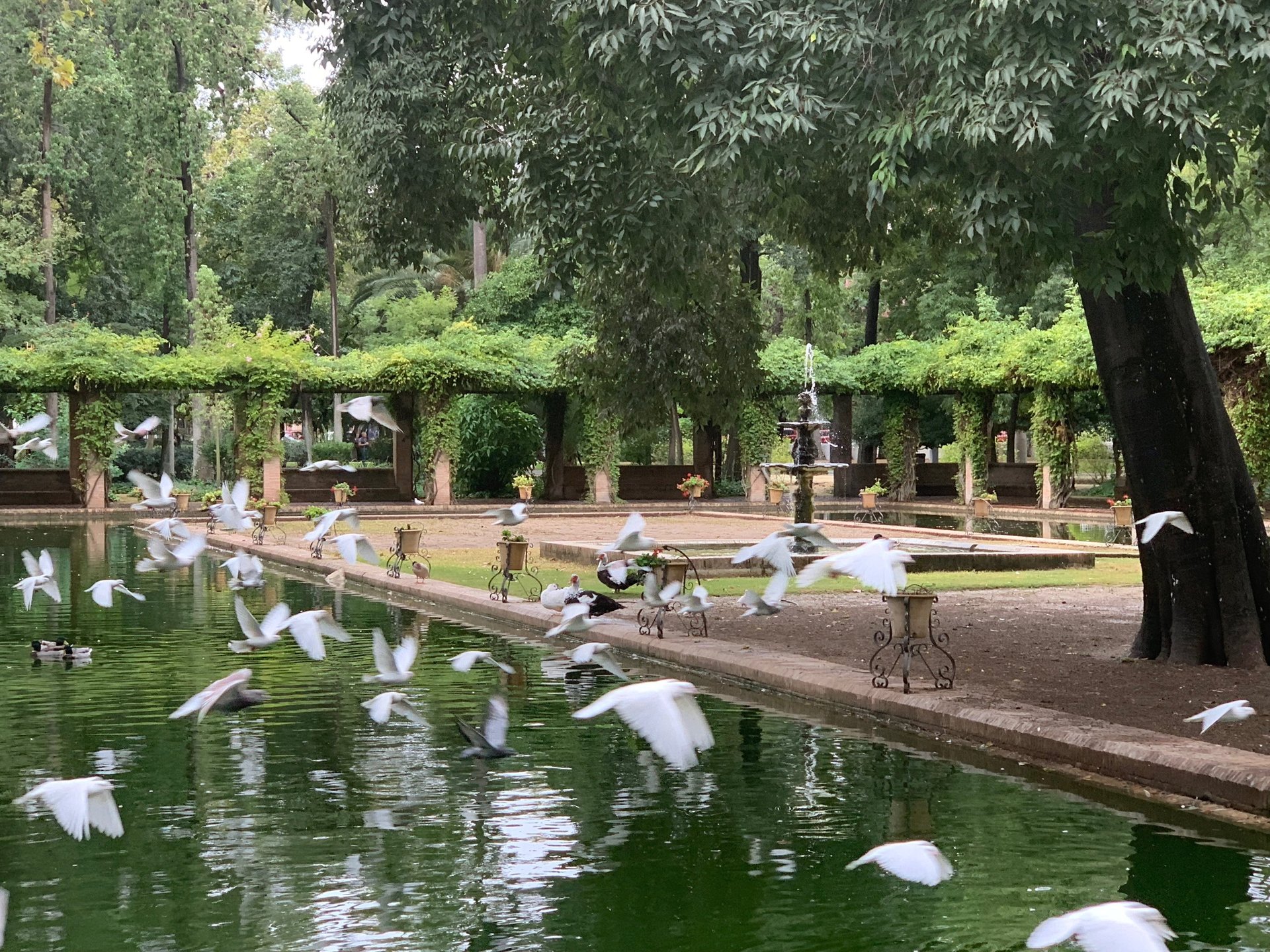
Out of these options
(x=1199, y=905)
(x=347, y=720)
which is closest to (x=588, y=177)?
(x=347, y=720)

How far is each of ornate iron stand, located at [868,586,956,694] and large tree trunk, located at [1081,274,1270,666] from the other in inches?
73.0

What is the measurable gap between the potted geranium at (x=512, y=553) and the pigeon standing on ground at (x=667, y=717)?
36.9 feet

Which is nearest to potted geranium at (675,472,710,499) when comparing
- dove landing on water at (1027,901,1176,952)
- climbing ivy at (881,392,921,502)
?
climbing ivy at (881,392,921,502)

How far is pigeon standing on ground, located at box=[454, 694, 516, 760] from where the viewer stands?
27.1ft

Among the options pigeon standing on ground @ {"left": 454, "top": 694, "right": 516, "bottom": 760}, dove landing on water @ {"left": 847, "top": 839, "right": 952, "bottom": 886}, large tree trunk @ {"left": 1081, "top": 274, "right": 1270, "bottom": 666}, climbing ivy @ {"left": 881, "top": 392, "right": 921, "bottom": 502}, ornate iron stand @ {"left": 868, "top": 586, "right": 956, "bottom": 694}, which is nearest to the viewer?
dove landing on water @ {"left": 847, "top": 839, "right": 952, "bottom": 886}

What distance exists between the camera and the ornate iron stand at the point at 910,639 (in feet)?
34.2

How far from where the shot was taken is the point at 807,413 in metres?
26.1

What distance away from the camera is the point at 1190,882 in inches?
248

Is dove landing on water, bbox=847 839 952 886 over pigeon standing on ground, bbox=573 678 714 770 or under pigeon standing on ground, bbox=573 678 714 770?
under

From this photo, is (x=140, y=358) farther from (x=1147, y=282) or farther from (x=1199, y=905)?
(x=1199, y=905)

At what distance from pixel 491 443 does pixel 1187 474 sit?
3447 cm

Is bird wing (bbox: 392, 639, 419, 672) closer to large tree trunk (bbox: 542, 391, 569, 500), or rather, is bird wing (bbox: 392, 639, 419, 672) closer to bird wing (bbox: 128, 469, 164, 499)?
bird wing (bbox: 128, 469, 164, 499)

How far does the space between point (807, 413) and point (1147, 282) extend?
16108 mm

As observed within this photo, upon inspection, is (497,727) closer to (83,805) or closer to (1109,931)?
(83,805)
